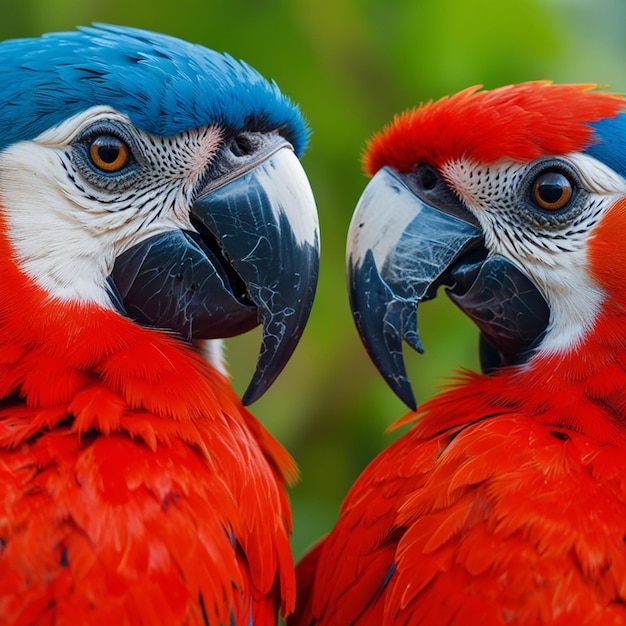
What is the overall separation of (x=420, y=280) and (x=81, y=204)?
25.4 inches

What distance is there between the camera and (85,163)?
1.45 metres

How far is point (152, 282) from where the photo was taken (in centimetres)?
148

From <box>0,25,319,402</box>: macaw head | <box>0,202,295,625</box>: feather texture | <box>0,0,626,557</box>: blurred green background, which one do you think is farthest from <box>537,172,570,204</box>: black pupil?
<box>0,0,626,557</box>: blurred green background

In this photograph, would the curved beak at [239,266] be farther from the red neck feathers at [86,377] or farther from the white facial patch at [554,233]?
the white facial patch at [554,233]

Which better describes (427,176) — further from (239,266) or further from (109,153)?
(109,153)

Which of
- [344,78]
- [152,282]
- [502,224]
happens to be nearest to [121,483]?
[152,282]

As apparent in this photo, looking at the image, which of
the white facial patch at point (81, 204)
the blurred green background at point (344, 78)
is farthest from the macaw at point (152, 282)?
the blurred green background at point (344, 78)

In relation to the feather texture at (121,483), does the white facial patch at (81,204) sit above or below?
above

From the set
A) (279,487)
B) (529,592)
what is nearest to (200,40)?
(279,487)

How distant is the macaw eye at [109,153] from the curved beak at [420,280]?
1.58 ft

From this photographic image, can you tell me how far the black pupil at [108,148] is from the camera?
4.75ft

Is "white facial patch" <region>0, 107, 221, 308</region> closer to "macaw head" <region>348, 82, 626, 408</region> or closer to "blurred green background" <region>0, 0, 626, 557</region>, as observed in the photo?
"macaw head" <region>348, 82, 626, 408</region>

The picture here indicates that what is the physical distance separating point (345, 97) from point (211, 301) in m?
1.49

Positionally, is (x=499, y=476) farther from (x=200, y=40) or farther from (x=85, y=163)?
(x=200, y=40)
